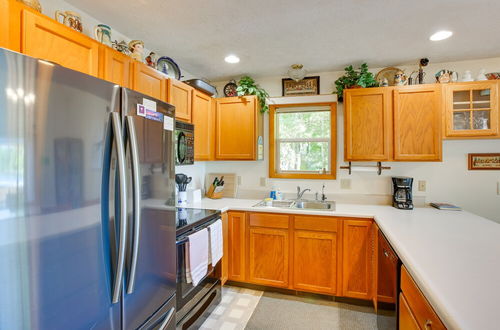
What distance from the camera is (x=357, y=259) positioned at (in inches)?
89.7

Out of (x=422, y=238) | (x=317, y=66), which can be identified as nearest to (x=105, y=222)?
(x=422, y=238)

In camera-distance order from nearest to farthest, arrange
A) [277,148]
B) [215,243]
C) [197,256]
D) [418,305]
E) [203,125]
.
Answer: [418,305] → [197,256] → [215,243] → [203,125] → [277,148]

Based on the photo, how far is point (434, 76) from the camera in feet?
8.56

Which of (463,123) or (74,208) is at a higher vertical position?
(463,123)

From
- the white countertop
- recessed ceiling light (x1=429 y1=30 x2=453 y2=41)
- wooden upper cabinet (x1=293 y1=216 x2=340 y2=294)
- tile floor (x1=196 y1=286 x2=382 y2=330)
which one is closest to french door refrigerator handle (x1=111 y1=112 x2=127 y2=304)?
the white countertop

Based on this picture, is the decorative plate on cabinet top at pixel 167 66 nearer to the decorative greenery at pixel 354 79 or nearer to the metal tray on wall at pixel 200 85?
the metal tray on wall at pixel 200 85

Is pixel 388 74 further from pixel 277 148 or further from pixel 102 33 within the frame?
pixel 102 33

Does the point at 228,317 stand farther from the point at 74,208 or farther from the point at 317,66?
the point at 317,66

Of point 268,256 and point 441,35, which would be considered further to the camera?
point 268,256

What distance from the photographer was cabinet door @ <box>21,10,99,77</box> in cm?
112

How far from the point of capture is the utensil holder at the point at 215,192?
3.08m

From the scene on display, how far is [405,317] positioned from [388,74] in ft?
7.90

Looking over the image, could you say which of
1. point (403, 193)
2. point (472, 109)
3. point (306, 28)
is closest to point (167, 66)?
point (306, 28)

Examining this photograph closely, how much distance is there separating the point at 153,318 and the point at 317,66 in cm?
272
